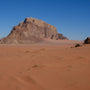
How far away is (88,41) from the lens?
12.4 metres

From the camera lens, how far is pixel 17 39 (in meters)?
45.3

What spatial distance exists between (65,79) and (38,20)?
248 ft

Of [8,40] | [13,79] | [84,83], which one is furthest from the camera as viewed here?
[8,40]

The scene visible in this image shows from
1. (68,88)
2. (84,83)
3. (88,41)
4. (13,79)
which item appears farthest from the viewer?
(88,41)

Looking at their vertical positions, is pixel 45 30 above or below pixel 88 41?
above

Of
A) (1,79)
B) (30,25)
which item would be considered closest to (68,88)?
(1,79)

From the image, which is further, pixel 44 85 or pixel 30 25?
pixel 30 25

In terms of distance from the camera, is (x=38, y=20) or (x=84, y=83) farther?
(x=38, y=20)

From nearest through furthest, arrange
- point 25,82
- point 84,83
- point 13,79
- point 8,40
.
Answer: point 84,83, point 25,82, point 13,79, point 8,40

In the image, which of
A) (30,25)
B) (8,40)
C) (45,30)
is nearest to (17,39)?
(8,40)

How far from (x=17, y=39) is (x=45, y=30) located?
33.8 metres

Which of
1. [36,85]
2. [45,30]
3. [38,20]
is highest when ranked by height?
[38,20]

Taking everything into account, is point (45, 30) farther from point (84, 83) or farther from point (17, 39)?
point (84, 83)

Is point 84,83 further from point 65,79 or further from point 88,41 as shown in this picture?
point 88,41
